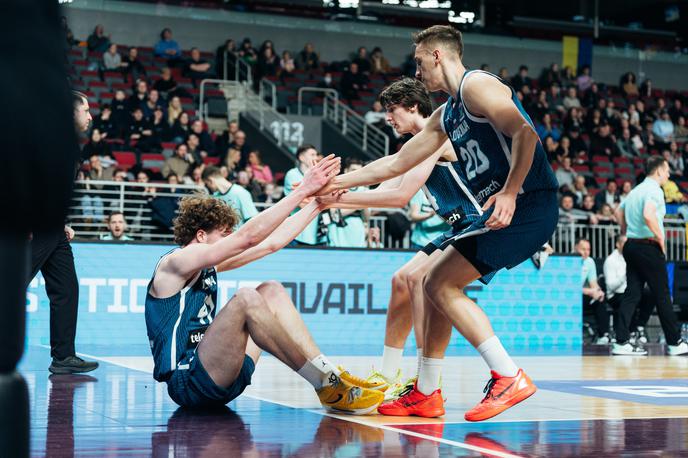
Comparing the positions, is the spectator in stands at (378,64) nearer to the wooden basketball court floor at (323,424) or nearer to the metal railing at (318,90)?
the metal railing at (318,90)

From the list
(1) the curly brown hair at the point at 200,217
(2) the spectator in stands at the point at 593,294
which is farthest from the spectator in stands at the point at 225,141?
(1) the curly brown hair at the point at 200,217

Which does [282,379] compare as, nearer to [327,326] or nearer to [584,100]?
[327,326]

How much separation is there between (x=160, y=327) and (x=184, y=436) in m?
0.84

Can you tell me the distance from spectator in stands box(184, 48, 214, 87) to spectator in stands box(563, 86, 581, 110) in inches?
370

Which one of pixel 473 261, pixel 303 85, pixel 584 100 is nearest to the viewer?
pixel 473 261

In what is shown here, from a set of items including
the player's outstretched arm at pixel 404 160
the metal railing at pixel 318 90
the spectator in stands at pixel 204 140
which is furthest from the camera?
the metal railing at pixel 318 90

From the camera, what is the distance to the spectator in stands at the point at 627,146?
76.7 feet

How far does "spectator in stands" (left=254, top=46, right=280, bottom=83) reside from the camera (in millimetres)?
21016

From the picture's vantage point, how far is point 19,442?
54.0 inches

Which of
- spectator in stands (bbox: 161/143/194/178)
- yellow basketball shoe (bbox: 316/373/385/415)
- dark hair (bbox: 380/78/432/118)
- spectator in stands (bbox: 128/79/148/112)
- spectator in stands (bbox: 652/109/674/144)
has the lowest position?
yellow basketball shoe (bbox: 316/373/385/415)

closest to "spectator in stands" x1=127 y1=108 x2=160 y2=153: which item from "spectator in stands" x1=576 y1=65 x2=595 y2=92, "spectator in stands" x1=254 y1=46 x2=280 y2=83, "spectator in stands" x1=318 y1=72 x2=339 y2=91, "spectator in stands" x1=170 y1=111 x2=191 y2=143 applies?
"spectator in stands" x1=170 y1=111 x2=191 y2=143

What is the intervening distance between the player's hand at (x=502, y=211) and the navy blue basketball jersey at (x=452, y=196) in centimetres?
130

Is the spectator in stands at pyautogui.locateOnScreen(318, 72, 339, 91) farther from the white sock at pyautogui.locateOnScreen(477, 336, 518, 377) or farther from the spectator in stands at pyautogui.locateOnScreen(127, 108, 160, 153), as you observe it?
the white sock at pyautogui.locateOnScreen(477, 336, 518, 377)

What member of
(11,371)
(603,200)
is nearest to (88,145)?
(603,200)
